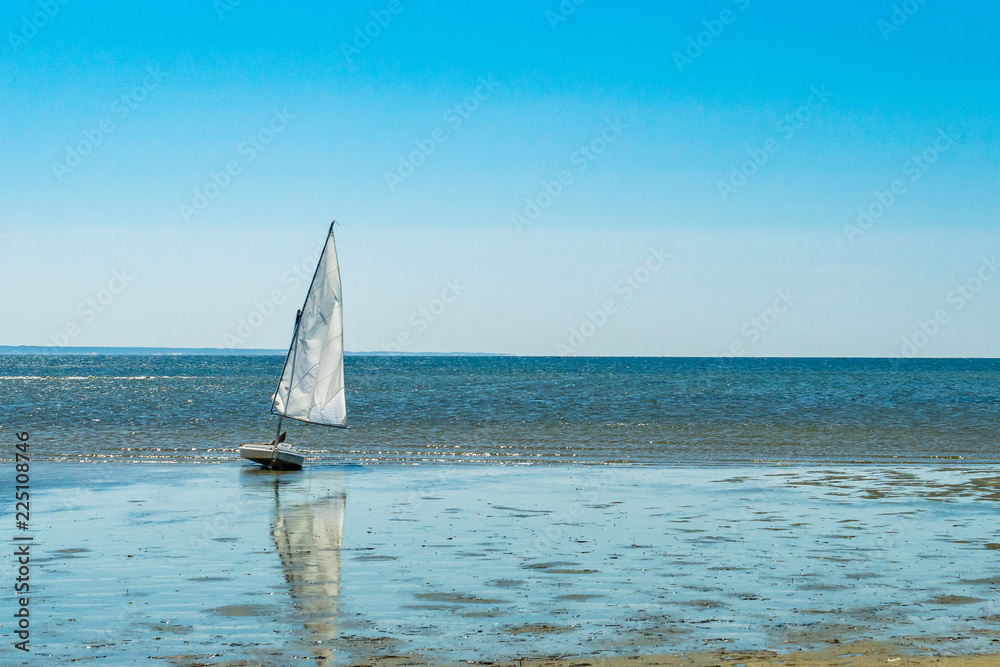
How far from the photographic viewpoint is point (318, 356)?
3703 centimetres

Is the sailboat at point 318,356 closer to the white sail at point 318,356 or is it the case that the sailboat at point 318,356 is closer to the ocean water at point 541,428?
the white sail at point 318,356

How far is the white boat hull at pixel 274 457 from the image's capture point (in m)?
32.8

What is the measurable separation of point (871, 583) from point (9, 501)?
20382 mm

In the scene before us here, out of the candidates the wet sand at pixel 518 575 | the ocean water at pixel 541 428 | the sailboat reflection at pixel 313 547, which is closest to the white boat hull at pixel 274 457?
the sailboat reflection at pixel 313 547

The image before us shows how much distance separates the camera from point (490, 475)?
31000 mm

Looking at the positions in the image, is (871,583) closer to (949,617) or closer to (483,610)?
(949,617)

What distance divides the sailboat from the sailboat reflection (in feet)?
22.3

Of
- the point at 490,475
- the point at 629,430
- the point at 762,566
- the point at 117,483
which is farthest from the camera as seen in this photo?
the point at 629,430

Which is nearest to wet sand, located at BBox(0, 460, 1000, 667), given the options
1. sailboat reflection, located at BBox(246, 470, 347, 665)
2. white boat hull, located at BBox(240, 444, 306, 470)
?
sailboat reflection, located at BBox(246, 470, 347, 665)

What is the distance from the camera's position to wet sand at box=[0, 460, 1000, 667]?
1145 cm

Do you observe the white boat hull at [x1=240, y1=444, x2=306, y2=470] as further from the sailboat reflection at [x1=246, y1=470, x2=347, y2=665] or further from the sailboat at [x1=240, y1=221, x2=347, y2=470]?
the sailboat at [x1=240, y1=221, x2=347, y2=470]

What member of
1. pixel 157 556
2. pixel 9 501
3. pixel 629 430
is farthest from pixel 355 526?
pixel 629 430

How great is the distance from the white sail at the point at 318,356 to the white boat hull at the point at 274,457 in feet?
11.0

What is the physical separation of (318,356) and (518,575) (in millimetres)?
23050
